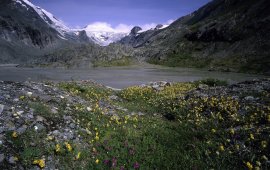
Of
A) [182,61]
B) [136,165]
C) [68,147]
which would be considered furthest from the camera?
[182,61]

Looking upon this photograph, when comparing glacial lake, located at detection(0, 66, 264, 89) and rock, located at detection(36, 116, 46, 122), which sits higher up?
rock, located at detection(36, 116, 46, 122)

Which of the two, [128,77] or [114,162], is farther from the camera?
[128,77]

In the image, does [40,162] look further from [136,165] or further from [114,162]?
[136,165]

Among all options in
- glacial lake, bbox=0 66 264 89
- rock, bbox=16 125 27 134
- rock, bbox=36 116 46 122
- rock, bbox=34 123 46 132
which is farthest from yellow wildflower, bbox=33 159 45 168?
glacial lake, bbox=0 66 264 89

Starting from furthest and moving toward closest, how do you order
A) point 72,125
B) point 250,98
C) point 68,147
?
1. point 250,98
2. point 72,125
3. point 68,147

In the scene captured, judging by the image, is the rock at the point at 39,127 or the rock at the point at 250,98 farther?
the rock at the point at 250,98

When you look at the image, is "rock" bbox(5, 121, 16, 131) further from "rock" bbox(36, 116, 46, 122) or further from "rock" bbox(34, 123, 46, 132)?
"rock" bbox(36, 116, 46, 122)

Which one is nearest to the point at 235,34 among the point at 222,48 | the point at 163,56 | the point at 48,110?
the point at 222,48

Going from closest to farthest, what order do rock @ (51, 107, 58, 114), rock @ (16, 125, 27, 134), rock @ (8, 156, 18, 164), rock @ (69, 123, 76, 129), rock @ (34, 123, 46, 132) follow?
rock @ (8, 156, 18, 164), rock @ (16, 125, 27, 134), rock @ (34, 123, 46, 132), rock @ (69, 123, 76, 129), rock @ (51, 107, 58, 114)

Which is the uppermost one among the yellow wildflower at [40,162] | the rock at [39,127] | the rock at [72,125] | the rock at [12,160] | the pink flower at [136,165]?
the rock at [39,127]

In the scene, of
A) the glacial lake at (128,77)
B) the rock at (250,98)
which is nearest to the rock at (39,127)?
the rock at (250,98)

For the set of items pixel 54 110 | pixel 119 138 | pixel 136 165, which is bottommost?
pixel 136 165

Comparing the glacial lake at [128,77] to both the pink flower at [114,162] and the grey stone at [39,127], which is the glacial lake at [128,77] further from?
the pink flower at [114,162]

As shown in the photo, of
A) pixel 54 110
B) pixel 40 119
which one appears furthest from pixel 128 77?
pixel 40 119
